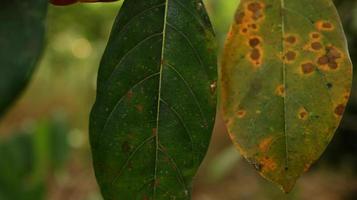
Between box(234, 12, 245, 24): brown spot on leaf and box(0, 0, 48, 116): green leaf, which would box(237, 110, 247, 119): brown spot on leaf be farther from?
box(0, 0, 48, 116): green leaf

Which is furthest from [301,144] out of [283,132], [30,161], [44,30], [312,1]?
[30,161]

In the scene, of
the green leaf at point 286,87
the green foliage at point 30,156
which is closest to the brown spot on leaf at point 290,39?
the green leaf at point 286,87

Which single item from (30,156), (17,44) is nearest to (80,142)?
(30,156)

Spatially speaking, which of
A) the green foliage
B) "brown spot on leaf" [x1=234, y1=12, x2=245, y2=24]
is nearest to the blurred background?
the green foliage

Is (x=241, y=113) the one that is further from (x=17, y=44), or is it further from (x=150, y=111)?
(x=17, y=44)

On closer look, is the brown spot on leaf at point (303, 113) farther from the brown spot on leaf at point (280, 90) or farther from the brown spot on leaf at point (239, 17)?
the brown spot on leaf at point (239, 17)
